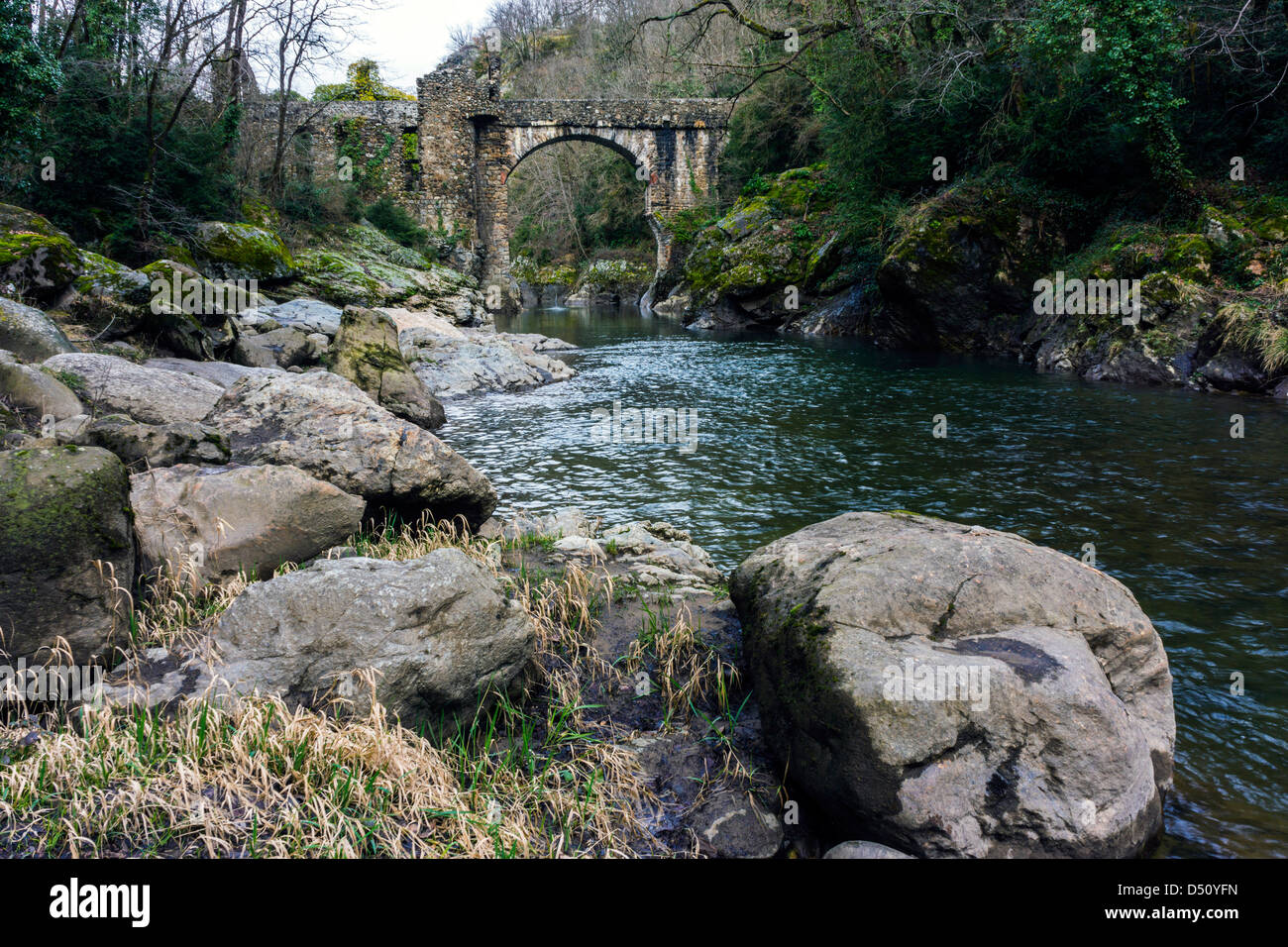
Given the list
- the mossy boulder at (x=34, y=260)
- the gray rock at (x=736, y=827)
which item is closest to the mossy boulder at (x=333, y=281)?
the mossy boulder at (x=34, y=260)

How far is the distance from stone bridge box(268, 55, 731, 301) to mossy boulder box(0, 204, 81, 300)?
23124mm

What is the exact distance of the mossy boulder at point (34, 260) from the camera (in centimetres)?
1085

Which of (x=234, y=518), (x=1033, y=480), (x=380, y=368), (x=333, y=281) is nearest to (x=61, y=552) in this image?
(x=234, y=518)

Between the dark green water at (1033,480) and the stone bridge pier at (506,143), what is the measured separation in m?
22.9

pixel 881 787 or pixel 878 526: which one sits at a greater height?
pixel 878 526

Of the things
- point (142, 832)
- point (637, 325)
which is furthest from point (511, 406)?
point (637, 325)

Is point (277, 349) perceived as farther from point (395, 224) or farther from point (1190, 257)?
point (395, 224)

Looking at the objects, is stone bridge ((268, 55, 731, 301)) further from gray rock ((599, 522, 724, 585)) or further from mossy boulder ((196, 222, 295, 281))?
gray rock ((599, 522, 724, 585))

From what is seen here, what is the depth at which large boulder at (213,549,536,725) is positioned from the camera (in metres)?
3.88

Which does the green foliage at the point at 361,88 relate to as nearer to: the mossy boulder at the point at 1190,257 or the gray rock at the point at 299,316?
the gray rock at the point at 299,316

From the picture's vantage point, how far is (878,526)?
16.4 feet
